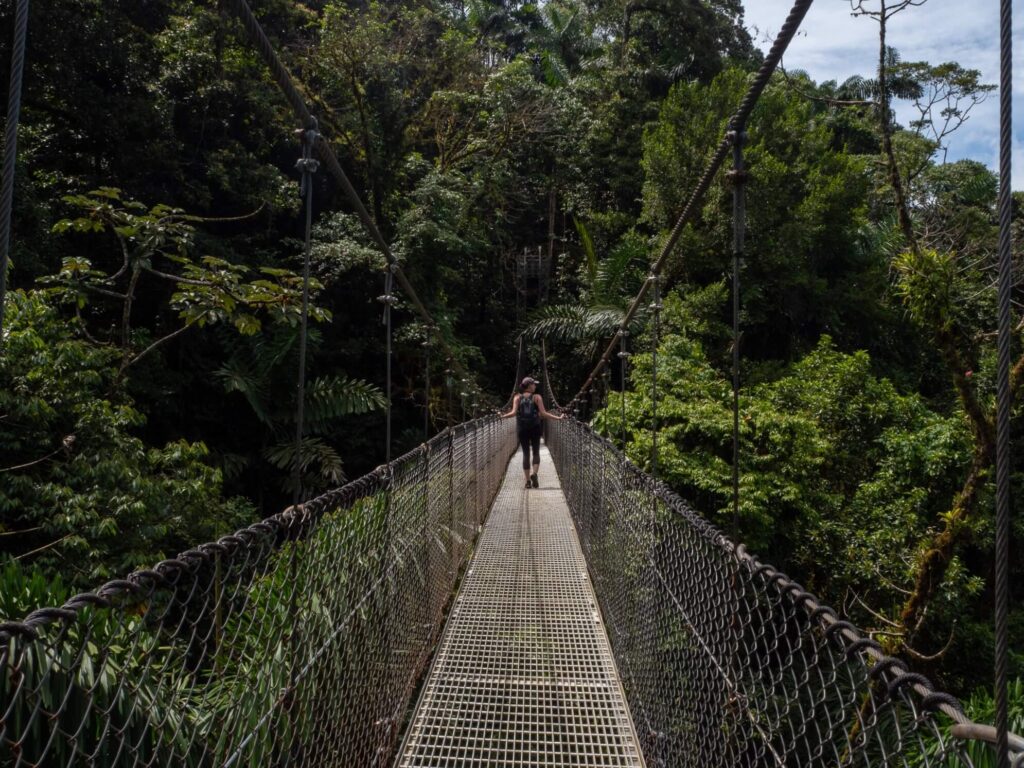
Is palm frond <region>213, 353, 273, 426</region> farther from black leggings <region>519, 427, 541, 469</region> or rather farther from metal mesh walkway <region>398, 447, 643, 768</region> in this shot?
metal mesh walkway <region>398, 447, 643, 768</region>

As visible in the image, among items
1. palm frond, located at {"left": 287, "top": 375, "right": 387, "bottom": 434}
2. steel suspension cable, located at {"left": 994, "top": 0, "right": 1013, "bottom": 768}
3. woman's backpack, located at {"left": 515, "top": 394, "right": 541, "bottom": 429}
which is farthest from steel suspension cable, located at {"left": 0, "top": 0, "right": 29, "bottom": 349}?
palm frond, located at {"left": 287, "top": 375, "right": 387, "bottom": 434}

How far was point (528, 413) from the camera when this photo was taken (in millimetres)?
4438

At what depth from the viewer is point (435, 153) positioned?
1138 centimetres

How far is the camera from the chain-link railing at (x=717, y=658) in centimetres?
62

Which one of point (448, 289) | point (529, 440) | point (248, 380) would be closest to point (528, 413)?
point (529, 440)

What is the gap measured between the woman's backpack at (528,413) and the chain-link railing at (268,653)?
234 cm

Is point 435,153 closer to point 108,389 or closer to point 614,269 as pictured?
point 614,269

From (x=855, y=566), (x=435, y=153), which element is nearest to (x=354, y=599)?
(x=855, y=566)

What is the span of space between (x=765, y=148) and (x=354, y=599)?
897 cm

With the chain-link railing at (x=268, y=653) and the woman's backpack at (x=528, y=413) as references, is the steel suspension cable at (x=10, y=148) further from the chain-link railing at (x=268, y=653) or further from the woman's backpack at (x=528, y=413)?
the woman's backpack at (x=528, y=413)

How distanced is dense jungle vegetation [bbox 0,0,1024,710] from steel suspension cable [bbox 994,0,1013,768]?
943 millimetres

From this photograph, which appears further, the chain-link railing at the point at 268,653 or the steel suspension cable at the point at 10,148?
the chain-link railing at the point at 268,653

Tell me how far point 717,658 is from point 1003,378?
79 cm

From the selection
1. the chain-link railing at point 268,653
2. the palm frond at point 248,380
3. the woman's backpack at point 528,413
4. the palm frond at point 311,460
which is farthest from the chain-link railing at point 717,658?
the palm frond at point 248,380
